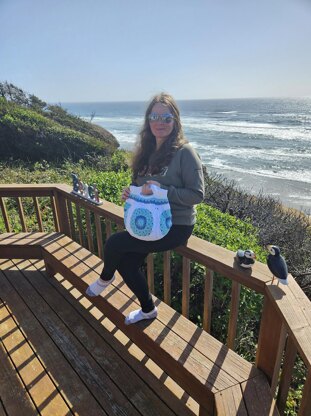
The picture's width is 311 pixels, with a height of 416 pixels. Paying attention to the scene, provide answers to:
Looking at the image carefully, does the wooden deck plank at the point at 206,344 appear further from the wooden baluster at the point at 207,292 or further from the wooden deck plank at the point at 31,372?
the wooden deck plank at the point at 31,372

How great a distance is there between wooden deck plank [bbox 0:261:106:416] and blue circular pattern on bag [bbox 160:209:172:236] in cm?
125

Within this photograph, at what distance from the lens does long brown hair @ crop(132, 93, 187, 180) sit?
192 centimetres

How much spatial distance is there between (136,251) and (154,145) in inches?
29.3

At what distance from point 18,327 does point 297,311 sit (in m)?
2.31

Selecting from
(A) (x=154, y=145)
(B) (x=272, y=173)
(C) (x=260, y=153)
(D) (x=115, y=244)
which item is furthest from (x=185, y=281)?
A: (C) (x=260, y=153)

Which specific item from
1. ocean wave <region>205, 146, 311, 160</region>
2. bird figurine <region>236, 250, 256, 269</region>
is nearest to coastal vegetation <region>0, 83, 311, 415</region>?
bird figurine <region>236, 250, 256, 269</region>

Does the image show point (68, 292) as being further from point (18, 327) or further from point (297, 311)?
point (297, 311)

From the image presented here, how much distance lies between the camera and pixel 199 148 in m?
27.0

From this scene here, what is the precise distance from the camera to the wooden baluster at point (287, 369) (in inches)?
58.1

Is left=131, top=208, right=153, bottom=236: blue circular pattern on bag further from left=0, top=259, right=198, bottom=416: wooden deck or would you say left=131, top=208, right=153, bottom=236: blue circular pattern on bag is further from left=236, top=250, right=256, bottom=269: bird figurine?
left=0, top=259, right=198, bottom=416: wooden deck

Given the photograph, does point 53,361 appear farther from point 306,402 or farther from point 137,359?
point 306,402

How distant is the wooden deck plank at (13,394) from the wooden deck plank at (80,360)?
0.35 m

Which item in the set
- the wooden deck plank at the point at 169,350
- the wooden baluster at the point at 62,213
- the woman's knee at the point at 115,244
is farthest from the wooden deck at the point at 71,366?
the woman's knee at the point at 115,244

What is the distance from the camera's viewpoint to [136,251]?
78.1 inches
